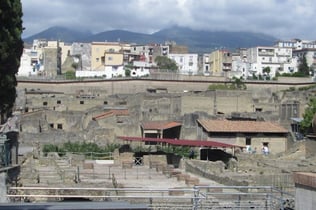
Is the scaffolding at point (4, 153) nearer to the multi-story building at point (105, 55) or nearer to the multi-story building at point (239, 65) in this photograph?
the multi-story building at point (105, 55)

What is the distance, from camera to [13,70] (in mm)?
17969

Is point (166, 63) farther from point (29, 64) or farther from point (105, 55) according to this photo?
point (29, 64)

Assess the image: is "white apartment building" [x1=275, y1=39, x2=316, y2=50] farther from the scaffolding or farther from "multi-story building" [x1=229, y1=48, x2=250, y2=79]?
the scaffolding

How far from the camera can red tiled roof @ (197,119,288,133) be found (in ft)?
144

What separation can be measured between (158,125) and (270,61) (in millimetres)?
81515

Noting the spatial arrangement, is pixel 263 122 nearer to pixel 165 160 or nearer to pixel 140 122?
pixel 140 122

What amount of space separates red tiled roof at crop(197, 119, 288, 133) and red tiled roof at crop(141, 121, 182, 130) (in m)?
2.96

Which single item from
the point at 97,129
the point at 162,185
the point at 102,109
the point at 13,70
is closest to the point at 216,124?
the point at 97,129

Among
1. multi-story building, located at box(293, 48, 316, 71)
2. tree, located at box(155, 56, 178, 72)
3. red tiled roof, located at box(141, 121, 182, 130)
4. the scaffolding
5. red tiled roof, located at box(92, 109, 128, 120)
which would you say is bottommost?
red tiled roof, located at box(141, 121, 182, 130)

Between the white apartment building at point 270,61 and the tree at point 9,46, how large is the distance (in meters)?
103

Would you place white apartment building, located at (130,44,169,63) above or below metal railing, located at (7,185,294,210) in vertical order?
above

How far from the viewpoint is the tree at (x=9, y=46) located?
630 inches

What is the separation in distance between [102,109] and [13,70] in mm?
36154

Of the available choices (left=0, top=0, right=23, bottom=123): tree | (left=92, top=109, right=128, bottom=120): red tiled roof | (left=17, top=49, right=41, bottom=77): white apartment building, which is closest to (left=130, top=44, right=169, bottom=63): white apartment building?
(left=17, top=49, right=41, bottom=77): white apartment building
